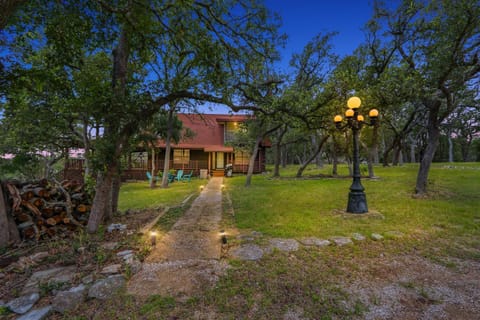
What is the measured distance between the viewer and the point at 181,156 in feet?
59.2

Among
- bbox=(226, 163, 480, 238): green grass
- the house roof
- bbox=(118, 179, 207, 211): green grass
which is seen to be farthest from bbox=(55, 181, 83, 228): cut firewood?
the house roof

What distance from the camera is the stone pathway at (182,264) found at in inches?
87.2

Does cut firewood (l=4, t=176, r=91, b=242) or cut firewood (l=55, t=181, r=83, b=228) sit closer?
cut firewood (l=4, t=176, r=91, b=242)

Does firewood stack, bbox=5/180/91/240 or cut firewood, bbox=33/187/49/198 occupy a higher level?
cut firewood, bbox=33/187/49/198

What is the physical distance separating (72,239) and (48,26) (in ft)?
12.3

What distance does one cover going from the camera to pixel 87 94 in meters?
3.31

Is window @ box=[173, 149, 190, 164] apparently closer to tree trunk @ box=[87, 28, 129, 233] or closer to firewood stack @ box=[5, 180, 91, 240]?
firewood stack @ box=[5, 180, 91, 240]

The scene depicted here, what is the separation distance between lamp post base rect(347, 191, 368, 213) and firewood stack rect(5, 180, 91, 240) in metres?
6.26

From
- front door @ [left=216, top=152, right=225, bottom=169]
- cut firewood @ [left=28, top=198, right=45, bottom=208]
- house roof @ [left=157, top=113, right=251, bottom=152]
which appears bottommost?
cut firewood @ [left=28, top=198, right=45, bottom=208]

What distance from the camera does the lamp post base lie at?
5.02m

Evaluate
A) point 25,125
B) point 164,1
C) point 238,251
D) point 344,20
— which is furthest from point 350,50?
point 25,125

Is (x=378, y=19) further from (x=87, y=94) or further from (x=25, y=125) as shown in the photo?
(x=25, y=125)

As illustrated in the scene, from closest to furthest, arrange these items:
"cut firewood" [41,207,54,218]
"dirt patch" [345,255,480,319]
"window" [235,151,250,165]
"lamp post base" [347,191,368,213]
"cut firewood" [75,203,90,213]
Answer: "dirt patch" [345,255,480,319]
"cut firewood" [41,207,54,218]
"cut firewood" [75,203,90,213]
"lamp post base" [347,191,368,213]
"window" [235,151,250,165]

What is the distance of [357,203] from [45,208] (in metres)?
6.91
